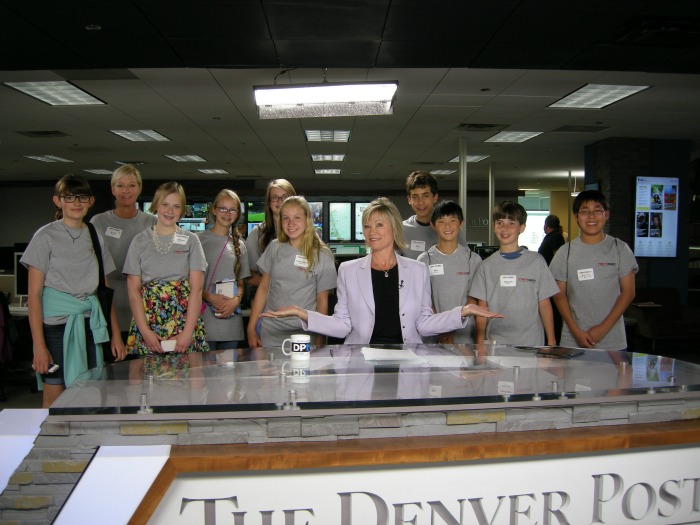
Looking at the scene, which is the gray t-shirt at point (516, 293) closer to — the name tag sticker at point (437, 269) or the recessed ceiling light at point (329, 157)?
the name tag sticker at point (437, 269)

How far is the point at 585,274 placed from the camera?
3.20 m

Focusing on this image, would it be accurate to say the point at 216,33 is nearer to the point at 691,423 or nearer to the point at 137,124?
the point at 691,423

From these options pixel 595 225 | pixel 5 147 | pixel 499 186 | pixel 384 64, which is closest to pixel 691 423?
pixel 595 225

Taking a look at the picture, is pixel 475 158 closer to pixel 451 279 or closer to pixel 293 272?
pixel 451 279

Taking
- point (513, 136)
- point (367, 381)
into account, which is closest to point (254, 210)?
point (513, 136)

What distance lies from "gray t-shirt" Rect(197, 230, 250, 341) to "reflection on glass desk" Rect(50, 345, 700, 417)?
3.59ft

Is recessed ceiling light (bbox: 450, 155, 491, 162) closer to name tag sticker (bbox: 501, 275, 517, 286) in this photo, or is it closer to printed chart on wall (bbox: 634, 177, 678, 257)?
printed chart on wall (bbox: 634, 177, 678, 257)

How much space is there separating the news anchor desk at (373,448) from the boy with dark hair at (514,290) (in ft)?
3.49

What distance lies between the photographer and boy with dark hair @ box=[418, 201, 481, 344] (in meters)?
3.10

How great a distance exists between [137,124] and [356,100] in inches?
157

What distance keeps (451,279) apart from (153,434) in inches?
76.4

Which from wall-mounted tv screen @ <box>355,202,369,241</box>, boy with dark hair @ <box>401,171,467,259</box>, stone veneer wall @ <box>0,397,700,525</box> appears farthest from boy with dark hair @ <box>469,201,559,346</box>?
wall-mounted tv screen @ <box>355,202,369,241</box>

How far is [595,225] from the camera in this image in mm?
3217

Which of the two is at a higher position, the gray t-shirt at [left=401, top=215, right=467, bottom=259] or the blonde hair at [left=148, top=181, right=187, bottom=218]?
the blonde hair at [left=148, top=181, right=187, bottom=218]
